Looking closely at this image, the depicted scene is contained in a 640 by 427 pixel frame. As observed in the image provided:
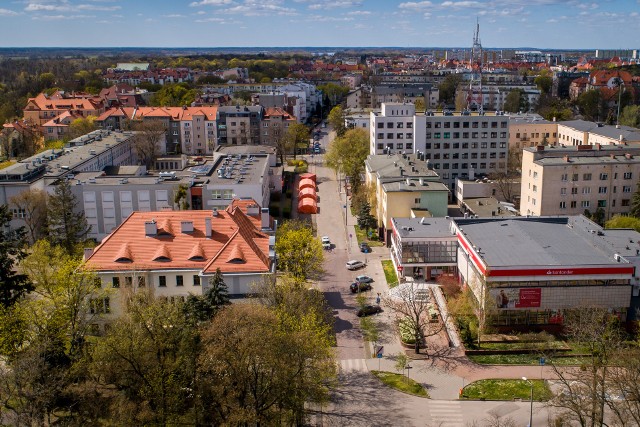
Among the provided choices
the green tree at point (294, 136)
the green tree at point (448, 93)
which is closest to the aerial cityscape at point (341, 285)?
the green tree at point (294, 136)

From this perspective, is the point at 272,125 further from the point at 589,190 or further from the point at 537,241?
the point at 537,241

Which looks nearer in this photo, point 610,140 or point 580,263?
point 580,263

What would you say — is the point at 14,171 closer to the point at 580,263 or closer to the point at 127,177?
the point at 127,177

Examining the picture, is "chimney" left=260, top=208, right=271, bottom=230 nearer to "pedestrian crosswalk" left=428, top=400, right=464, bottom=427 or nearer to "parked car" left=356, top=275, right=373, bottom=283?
"parked car" left=356, top=275, right=373, bottom=283

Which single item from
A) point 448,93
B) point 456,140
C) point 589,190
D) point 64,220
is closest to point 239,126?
point 456,140

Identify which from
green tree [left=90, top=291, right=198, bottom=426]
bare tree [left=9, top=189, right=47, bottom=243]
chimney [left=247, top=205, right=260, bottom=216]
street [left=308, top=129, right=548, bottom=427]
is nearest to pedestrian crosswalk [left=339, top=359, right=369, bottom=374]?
street [left=308, top=129, right=548, bottom=427]

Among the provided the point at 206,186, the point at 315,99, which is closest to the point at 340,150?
the point at 206,186
